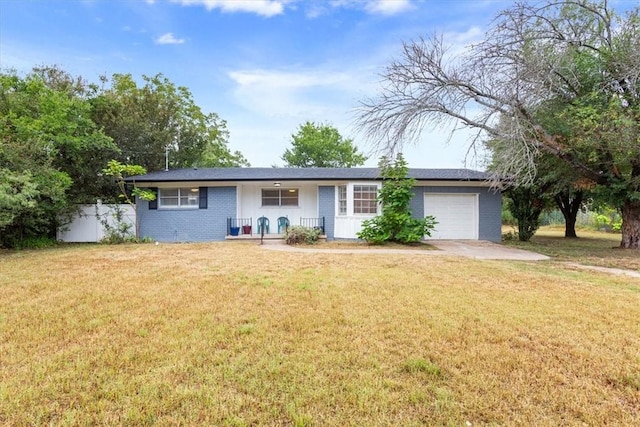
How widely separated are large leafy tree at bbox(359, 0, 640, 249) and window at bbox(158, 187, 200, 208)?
764 centimetres

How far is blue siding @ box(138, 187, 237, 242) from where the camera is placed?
1306 centimetres

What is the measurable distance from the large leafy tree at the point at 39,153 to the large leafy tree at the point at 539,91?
10.4 m

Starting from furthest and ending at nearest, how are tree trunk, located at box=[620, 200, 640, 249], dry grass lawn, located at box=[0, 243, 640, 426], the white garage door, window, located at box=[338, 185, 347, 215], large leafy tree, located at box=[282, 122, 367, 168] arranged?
large leafy tree, located at box=[282, 122, 367, 168], the white garage door, window, located at box=[338, 185, 347, 215], tree trunk, located at box=[620, 200, 640, 249], dry grass lawn, located at box=[0, 243, 640, 426]

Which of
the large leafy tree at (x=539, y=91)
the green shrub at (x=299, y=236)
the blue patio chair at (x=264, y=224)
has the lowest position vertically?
the green shrub at (x=299, y=236)

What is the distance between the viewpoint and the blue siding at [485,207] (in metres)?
13.1

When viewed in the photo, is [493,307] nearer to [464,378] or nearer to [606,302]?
[606,302]

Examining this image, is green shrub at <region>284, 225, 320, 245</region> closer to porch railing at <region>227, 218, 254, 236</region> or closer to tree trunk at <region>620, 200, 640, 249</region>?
porch railing at <region>227, 218, 254, 236</region>

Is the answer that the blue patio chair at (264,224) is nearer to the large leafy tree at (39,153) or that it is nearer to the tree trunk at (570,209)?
the large leafy tree at (39,153)

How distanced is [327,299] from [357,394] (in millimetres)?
2376

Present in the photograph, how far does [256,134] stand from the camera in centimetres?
2883

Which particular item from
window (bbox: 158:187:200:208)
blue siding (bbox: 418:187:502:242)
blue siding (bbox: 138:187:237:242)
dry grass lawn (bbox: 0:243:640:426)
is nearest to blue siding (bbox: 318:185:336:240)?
blue siding (bbox: 418:187:502:242)

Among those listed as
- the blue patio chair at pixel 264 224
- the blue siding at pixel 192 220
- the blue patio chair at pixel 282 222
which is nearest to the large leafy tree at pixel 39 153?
the blue siding at pixel 192 220

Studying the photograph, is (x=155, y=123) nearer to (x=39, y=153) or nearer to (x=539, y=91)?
(x=39, y=153)

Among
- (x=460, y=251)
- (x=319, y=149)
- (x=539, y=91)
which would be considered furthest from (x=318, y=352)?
(x=319, y=149)
